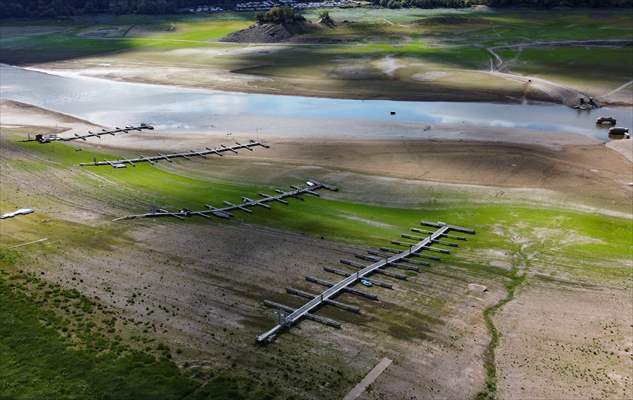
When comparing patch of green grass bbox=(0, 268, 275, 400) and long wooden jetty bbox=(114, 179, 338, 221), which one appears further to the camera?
long wooden jetty bbox=(114, 179, 338, 221)

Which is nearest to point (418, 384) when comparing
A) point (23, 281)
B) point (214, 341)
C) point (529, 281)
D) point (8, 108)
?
point (214, 341)

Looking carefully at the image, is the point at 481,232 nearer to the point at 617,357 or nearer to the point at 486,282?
the point at 486,282

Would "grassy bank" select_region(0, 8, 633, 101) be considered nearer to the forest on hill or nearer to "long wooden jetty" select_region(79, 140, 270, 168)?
the forest on hill

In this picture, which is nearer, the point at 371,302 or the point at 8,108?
the point at 371,302

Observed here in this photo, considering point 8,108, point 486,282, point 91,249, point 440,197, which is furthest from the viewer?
point 8,108

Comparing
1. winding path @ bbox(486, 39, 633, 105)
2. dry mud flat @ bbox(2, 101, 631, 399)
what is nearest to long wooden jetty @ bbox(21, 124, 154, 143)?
dry mud flat @ bbox(2, 101, 631, 399)

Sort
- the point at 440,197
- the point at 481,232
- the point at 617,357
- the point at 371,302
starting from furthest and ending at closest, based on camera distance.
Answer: the point at 440,197, the point at 481,232, the point at 371,302, the point at 617,357
